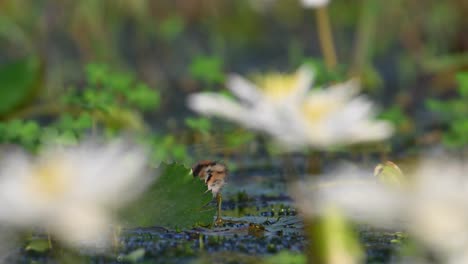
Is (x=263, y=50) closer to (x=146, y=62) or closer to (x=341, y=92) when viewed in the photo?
(x=146, y=62)

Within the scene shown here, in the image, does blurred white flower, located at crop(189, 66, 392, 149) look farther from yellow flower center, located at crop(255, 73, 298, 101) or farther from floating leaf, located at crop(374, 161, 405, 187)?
floating leaf, located at crop(374, 161, 405, 187)

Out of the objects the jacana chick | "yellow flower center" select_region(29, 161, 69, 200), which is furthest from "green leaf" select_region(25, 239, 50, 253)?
the jacana chick

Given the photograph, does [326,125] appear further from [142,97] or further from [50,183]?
[142,97]

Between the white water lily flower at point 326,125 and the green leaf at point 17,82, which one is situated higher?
the green leaf at point 17,82

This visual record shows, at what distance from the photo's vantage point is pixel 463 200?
4.72 ft

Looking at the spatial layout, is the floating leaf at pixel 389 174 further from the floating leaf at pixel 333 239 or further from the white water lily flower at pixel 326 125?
the floating leaf at pixel 333 239

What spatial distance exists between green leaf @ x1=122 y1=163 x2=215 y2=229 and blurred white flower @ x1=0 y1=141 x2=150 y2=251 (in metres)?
0.20

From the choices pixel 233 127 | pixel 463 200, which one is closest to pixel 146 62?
pixel 233 127

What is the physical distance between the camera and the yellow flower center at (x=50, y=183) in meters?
1.67

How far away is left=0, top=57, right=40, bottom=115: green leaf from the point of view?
369 cm

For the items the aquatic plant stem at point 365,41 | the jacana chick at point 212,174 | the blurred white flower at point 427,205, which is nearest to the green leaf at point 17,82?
the aquatic plant stem at point 365,41

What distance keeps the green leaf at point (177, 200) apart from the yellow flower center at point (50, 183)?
13.0 inches

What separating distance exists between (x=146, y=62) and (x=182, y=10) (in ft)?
1.72

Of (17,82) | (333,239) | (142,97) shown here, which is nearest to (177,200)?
(333,239)
